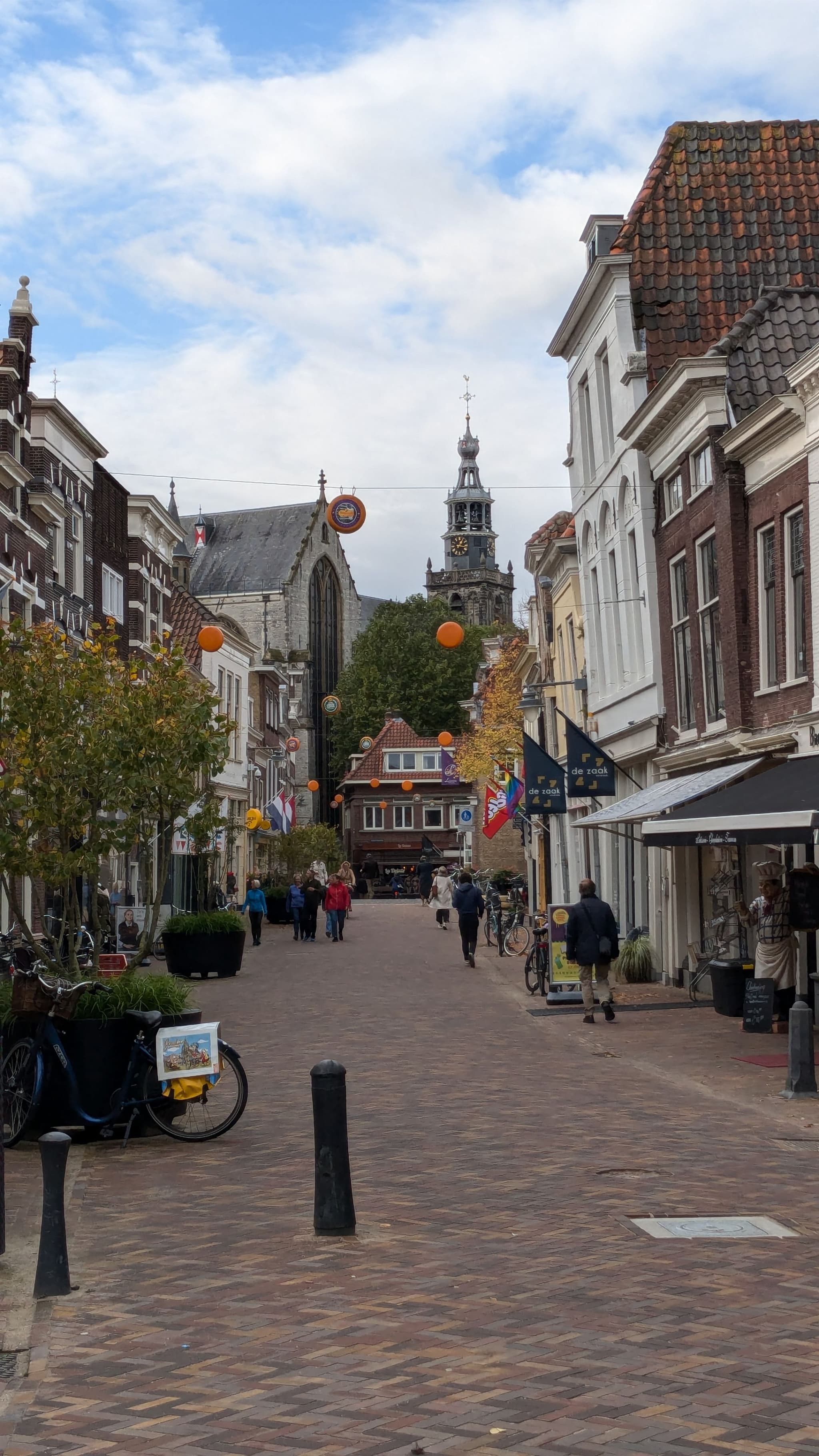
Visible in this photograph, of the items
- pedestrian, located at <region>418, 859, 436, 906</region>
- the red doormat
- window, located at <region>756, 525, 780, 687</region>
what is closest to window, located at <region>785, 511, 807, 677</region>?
window, located at <region>756, 525, 780, 687</region>

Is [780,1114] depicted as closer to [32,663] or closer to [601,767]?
[32,663]

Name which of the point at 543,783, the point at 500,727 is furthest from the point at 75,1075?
the point at 500,727

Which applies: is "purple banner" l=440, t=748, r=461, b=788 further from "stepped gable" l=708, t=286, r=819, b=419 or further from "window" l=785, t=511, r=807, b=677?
"window" l=785, t=511, r=807, b=677

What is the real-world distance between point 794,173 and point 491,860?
45489mm

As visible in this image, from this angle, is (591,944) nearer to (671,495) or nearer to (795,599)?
(795,599)

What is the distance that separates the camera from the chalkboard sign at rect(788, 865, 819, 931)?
1673cm

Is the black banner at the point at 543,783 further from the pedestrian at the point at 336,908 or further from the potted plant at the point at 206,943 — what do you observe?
the pedestrian at the point at 336,908

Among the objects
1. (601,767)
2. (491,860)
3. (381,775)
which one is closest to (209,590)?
(381,775)

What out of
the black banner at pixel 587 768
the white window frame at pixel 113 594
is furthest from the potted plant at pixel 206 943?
the white window frame at pixel 113 594

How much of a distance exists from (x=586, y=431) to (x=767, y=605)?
11006mm

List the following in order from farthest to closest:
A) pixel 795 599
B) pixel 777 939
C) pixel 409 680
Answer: pixel 409 680 < pixel 795 599 < pixel 777 939

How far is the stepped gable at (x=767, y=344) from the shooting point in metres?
21.0

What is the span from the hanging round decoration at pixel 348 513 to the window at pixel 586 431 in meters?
5.61

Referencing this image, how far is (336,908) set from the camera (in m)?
38.2
